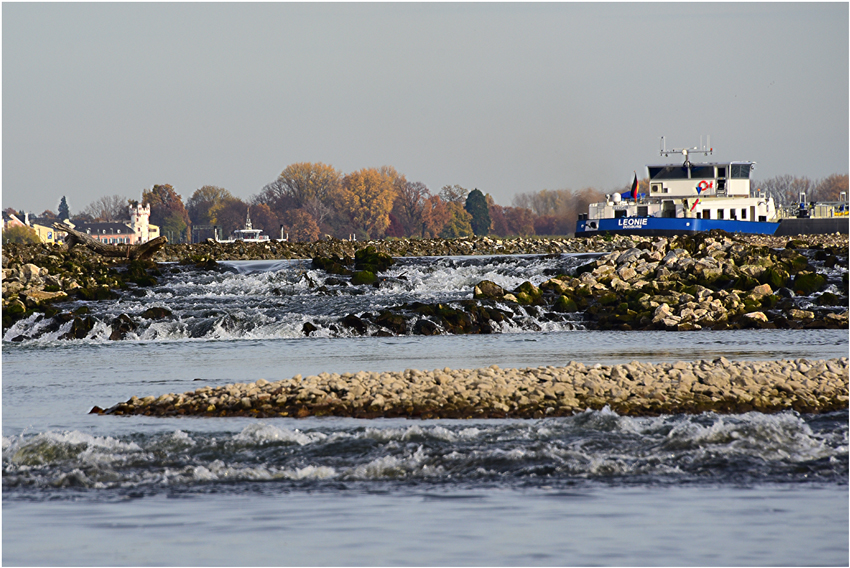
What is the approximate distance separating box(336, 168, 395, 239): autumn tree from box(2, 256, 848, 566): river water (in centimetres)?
10635

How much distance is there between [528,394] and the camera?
12.3 m

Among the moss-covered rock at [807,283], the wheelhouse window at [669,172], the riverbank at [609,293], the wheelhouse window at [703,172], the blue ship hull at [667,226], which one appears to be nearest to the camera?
the riverbank at [609,293]

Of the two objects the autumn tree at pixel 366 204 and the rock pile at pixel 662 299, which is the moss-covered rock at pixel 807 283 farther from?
the autumn tree at pixel 366 204

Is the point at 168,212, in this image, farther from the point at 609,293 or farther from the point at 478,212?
the point at 609,293

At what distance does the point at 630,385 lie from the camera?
1266cm

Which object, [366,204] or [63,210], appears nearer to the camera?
[366,204]

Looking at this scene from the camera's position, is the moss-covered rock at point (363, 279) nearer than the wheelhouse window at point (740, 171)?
Yes

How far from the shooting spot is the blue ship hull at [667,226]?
5106 cm

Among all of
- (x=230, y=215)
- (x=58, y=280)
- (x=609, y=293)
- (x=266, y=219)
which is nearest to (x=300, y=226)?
(x=266, y=219)

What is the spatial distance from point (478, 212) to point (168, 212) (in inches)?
1789

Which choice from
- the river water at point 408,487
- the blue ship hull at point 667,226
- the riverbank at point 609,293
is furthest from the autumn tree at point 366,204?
the river water at point 408,487

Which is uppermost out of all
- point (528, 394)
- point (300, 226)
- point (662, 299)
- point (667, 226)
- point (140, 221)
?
point (140, 221)

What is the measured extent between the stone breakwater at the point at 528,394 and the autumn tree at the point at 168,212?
13117cm

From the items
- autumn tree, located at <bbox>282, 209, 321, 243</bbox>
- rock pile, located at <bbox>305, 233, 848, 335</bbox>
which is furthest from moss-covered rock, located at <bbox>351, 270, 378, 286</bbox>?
autumn tree, located at <bbox>282, 209, 321, 243</bbox>
